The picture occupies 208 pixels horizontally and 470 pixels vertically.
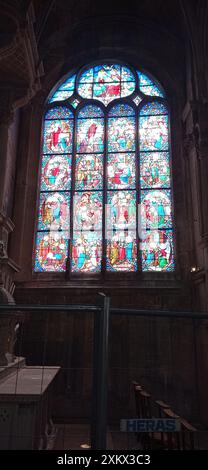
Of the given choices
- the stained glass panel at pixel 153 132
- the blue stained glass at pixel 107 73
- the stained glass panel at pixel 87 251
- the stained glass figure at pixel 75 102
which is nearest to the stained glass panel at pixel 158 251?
the stained glass panel at pixel 87 251

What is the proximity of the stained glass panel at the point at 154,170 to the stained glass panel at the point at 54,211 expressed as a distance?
1972 mm

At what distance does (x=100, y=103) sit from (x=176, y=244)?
443 cm

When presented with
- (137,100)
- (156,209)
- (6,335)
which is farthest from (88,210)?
(6,335)

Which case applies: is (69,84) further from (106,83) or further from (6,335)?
(6,335)

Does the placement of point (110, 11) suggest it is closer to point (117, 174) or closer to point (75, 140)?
point (75, 140)

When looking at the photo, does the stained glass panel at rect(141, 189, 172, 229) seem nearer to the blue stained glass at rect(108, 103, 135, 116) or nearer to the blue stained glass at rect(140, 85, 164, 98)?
the blue stained glass at rect(108, 103, 135, 116)

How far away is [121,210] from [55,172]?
2.02m

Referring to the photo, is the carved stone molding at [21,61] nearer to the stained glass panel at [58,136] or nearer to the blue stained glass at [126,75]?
the stained glass panel at [58,136]

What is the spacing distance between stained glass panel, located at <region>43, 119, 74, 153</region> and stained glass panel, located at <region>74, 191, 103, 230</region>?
1.43 metres

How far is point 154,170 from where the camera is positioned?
29.7 feet

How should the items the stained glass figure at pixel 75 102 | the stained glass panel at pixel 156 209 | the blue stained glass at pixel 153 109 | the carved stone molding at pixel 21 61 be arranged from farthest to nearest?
the stained glass figure at pixel 75 102, the blue stained glass at pixel 153 109, the stained glass panel at pixel 156 209, the carved stone molding at pixel 21 61

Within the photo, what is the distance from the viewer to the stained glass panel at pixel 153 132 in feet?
30.4

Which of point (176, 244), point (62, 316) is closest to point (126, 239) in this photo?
point (176, 244)

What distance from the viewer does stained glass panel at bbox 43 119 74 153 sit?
9539mm
